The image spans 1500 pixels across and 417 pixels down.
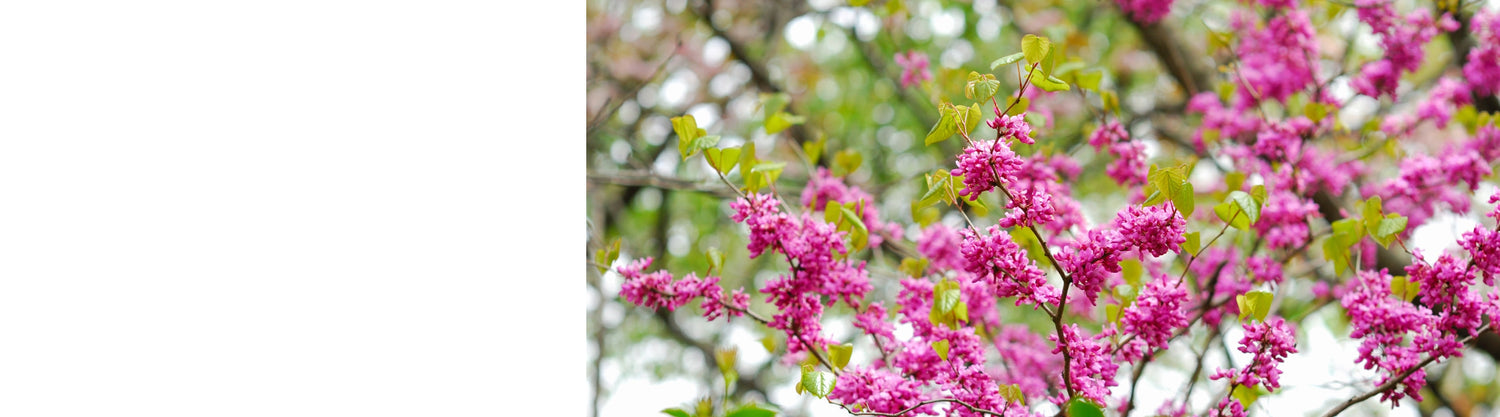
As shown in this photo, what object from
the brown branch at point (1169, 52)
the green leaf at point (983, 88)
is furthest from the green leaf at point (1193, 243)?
the brown branch at point (1169, 52)

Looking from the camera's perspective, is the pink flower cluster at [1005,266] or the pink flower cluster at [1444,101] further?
the pink flower cluster at [1444,101]

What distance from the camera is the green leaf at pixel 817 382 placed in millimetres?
808

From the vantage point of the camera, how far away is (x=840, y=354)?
0.89 meters

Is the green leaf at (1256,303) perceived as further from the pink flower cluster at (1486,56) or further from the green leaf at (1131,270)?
the pink flower cluster at (1486,56)

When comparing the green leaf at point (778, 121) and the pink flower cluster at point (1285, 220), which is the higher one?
the green leaf at point (778, 121)

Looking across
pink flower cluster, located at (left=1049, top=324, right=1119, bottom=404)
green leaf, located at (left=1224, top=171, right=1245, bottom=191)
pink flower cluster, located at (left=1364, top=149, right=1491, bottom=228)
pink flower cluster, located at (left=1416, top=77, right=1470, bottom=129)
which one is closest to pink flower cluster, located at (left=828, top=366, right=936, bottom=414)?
pink flower cluster, located at (left=1049, top=324, right=1119, bottom=404)
